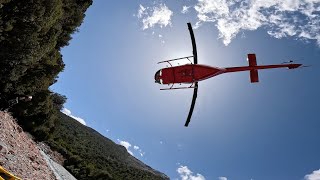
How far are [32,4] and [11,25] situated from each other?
2640 millimetres

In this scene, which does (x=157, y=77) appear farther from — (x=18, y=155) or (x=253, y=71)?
(x=18, y=155)

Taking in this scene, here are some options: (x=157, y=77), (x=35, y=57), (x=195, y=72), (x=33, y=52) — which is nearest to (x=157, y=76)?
(x=157, y=77)

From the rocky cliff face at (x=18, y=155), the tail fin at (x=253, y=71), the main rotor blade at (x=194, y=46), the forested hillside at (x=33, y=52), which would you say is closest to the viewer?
the main rotor blade at (x=194, y=46)

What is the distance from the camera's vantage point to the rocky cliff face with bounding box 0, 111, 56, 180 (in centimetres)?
2534

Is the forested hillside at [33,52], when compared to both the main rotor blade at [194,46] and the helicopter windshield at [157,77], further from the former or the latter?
the main rotor blade at [194,46]

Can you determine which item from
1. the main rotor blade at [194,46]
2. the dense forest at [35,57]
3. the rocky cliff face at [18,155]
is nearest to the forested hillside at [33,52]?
the dense forest at [35,57]

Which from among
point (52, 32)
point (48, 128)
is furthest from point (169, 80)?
point (48, 128)

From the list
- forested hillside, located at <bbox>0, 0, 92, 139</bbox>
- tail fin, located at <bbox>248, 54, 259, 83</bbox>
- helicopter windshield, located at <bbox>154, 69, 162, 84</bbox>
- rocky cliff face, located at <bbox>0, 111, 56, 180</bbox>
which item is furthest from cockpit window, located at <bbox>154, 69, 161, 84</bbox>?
forested hillside, located at <bbox>0, 0, 92, 139</bbox>

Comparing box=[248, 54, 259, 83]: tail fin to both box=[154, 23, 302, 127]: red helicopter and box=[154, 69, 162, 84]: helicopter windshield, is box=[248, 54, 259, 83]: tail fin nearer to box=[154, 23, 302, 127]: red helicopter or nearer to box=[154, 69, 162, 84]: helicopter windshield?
box=[154, 23, 302, 127]: red helicopter

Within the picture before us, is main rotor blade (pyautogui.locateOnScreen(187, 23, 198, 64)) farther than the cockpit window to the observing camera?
No

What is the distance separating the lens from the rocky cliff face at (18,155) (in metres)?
25.3

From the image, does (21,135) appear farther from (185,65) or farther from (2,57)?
(185,65)

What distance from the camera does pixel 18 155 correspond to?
2814 centimetres

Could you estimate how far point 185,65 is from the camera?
20562 millimetres
